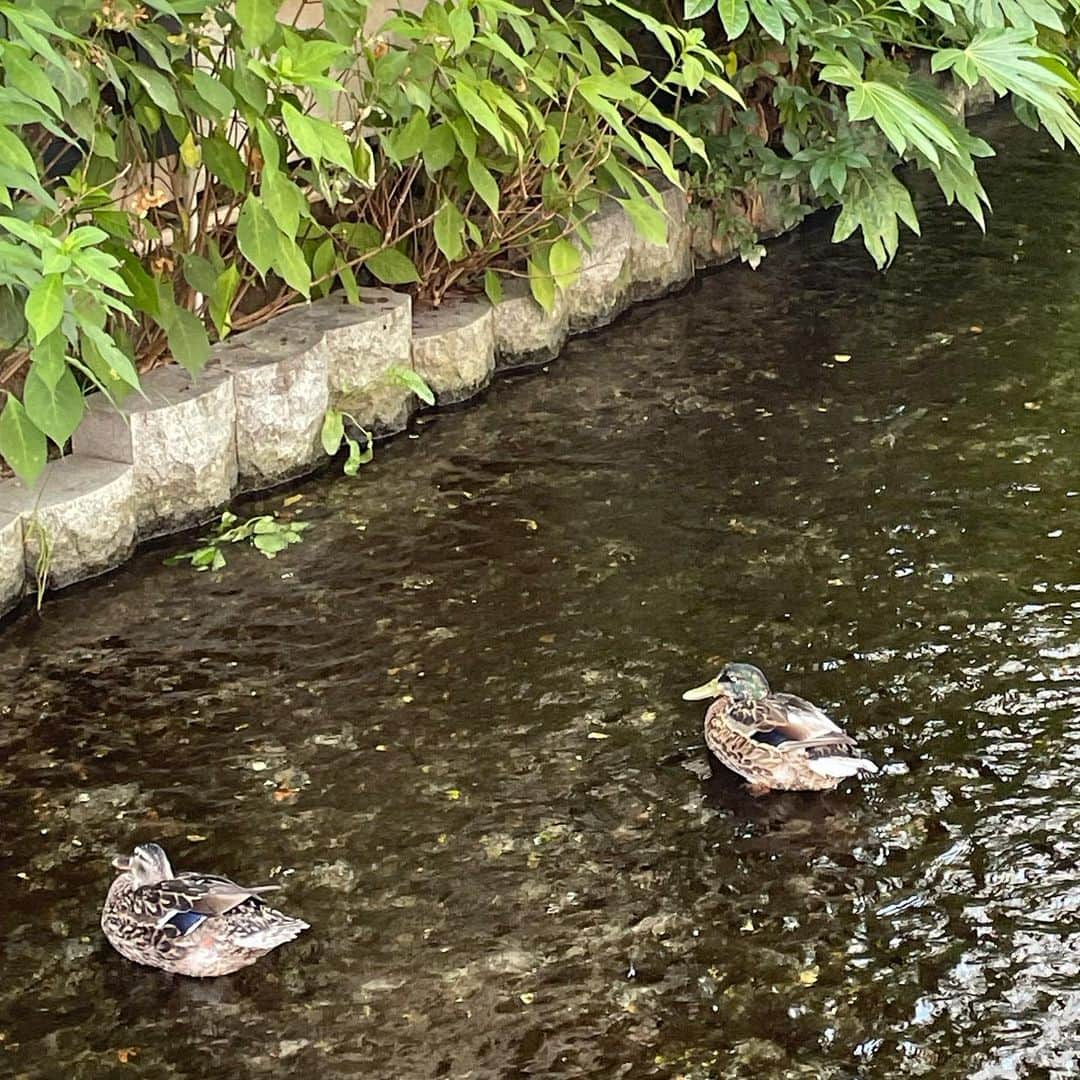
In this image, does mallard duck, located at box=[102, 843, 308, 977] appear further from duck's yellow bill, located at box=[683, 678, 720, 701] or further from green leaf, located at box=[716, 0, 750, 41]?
green leaf, located at box=[716, 0, 750, 41]

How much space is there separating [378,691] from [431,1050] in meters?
1.48

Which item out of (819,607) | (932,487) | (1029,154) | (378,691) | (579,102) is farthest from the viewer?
(1029,154)

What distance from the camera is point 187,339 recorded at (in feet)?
18.0

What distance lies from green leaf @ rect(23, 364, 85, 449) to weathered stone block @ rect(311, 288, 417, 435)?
168 centimetres

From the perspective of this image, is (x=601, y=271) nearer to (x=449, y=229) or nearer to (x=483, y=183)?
(x=449, y=229)

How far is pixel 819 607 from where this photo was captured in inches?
205

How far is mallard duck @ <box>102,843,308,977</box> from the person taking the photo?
365 centimetres

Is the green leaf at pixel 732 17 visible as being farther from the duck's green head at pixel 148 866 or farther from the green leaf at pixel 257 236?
the duck's green head at pixel 148 866

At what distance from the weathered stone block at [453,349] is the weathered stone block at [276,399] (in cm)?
55

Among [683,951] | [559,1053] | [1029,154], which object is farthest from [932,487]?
[1029,154]

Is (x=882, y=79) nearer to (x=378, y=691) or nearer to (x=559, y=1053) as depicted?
(x=378, y=691)

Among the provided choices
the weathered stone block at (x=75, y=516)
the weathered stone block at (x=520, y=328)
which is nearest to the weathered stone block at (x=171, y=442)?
the weathered stone block at (x=75, y=516)

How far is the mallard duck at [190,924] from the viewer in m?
3.65

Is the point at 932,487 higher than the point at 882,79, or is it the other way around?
the point at 882,79
